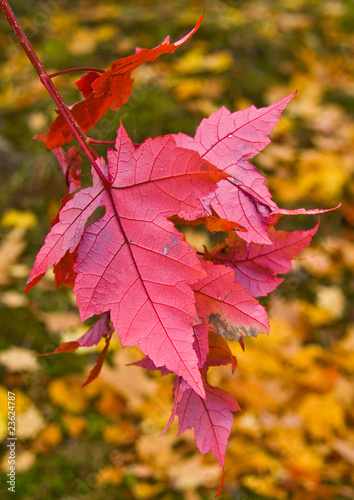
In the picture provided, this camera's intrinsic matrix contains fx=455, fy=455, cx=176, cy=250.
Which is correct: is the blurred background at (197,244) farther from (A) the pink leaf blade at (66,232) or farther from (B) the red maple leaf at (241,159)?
(A) the pink leaf blade at (66,232)

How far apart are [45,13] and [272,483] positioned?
3.62m

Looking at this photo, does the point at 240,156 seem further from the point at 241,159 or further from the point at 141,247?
the point at 141,247

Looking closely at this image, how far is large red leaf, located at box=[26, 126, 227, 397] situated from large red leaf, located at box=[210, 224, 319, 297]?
5.3 inches

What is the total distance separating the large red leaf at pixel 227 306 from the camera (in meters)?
0.50

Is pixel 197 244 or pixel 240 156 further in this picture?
pixel 197 244

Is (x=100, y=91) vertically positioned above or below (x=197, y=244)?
below

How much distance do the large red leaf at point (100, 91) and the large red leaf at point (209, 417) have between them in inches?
13.1

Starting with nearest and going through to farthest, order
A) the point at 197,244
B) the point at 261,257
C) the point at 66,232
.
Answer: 1. the point at 66,232
2. the point at 261,257
3. the point at 197,244

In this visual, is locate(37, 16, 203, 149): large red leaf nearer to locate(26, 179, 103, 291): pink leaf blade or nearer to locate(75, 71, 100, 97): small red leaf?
locate(75, 71, 100, 97): small red leaf

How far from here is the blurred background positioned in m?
1.51

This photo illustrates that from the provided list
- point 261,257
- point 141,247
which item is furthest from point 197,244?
point 141,247

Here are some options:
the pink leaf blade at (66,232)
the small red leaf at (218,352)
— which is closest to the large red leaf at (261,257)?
the small red leaf at (218,352)

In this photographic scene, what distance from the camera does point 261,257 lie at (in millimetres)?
604

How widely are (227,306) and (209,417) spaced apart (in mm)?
140
